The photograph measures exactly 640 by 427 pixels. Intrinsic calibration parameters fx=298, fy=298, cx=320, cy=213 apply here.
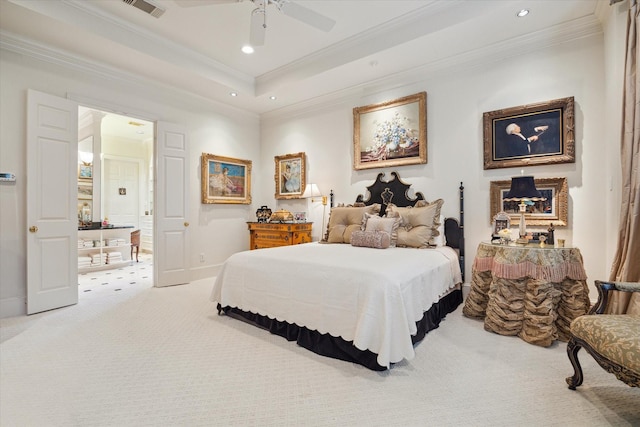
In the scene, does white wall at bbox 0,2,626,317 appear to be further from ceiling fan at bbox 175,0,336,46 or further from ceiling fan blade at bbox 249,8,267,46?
ceiling fan blade at bbox 249,8,267,46

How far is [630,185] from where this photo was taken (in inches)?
91.1

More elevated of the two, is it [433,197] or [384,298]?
[433,197]

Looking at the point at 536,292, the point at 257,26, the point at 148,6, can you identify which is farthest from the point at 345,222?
the point at 148,6

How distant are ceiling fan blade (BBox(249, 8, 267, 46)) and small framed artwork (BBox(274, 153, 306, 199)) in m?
2.45

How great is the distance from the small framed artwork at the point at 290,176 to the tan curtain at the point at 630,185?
3.97 meters

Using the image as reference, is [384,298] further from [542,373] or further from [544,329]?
[544,329]

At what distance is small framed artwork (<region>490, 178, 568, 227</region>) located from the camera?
3.11 metres

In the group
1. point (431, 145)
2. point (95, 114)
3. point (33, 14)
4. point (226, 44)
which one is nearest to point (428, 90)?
point (431, 145)

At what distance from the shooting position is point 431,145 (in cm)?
397

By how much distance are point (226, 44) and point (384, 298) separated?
3.68 metres

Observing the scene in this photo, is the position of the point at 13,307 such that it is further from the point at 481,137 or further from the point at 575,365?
the point at 481,137

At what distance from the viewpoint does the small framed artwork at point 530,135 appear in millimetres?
3102

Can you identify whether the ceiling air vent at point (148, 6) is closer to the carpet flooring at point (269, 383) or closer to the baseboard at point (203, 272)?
the carpet flooring at point (269, 383)

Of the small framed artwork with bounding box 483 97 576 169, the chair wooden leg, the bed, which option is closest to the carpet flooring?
the chair wooden leg
